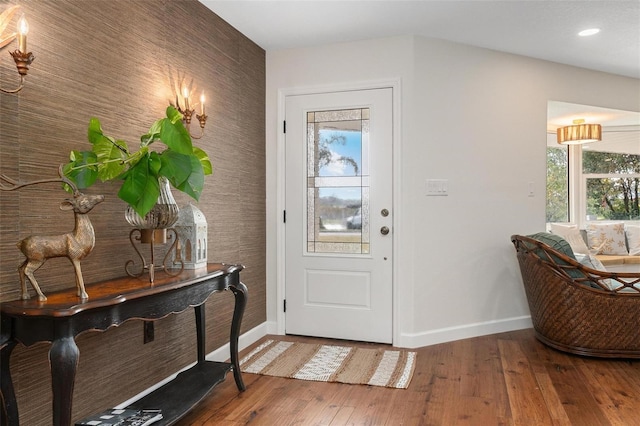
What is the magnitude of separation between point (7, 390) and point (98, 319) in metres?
0.40

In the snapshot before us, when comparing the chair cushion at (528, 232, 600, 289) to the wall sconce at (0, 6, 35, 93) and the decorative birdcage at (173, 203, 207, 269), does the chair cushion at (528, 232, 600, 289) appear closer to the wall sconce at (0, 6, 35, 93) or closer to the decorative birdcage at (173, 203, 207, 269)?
the decorative birdcage at (173, 203, 207, 269)

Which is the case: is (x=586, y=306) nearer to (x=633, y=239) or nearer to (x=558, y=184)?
(x=633, y=239)

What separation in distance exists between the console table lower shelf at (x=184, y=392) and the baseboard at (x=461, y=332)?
1.49 meters

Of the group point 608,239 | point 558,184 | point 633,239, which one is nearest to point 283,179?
point 558,184

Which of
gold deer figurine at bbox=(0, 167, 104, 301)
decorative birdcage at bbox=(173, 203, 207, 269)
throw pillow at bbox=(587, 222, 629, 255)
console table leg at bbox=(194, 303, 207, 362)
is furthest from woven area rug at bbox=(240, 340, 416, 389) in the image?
throw pillow at bbox=(587, 222, 629, 255)

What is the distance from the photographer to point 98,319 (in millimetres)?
1608

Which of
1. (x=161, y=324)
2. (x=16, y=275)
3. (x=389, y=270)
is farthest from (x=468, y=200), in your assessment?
(x=16, y=275)

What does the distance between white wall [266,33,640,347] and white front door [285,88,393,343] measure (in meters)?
0.12

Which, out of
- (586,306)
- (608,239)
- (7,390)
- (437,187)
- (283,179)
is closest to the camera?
(7,390)

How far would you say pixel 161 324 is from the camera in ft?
8.22

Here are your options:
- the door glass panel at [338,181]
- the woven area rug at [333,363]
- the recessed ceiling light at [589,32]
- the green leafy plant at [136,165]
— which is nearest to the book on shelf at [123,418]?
the green leafy plant at [136,165]

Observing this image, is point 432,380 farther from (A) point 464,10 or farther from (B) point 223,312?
(A) point 464,10

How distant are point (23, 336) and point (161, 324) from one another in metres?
1.01

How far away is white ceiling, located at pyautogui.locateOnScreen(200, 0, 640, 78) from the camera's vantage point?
2908 mm
